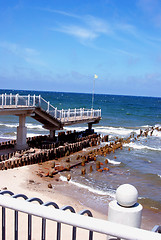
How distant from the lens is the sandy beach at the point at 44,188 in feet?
41.1

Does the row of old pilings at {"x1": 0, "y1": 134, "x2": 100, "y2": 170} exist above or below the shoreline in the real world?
above

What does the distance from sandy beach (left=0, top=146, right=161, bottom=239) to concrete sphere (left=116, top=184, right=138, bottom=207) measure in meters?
Answer: 9.07

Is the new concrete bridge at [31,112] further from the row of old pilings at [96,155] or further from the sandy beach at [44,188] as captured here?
the row of old pilings at [96,155]

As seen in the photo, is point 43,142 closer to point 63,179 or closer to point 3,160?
point 3,160

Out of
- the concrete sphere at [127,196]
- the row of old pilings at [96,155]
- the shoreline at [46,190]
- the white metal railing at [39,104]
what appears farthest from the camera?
the white metal railing at [39,104]

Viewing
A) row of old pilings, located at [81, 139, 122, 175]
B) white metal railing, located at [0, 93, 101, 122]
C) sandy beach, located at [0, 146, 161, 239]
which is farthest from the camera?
white metal railing, located at [0, 93, 101, 122]

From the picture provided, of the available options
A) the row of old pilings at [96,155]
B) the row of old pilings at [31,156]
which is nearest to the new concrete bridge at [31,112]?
the row of old pilings at [31,156]

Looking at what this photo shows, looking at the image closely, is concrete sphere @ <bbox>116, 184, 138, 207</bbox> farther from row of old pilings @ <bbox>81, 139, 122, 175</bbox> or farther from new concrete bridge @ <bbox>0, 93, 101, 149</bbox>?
new concrete bridge @ <bbox>0, 93, 101, 149</bbox>

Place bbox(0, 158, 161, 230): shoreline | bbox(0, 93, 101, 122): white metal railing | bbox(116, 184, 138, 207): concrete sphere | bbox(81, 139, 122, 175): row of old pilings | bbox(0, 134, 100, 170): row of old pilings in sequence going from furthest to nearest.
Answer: bbox(0, 93, 101, 122): white metal railing, bbox(81, 139, 122, 175): row of old pilings, bbox(0, 134, 100, 170): row of old pilings, bbox(0, 158, 161, 230): shoreline, bbox(116, 184, 138, 207): concrete sphere

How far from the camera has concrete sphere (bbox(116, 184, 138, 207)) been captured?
300 centimetres

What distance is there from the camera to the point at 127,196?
2992 mm

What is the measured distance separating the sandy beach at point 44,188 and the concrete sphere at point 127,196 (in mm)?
9070

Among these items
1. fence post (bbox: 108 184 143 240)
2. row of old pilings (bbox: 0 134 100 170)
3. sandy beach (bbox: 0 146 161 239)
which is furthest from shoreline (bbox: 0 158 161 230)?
fence post (bbox: 108 184 143 240)

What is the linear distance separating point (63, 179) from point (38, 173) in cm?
181
